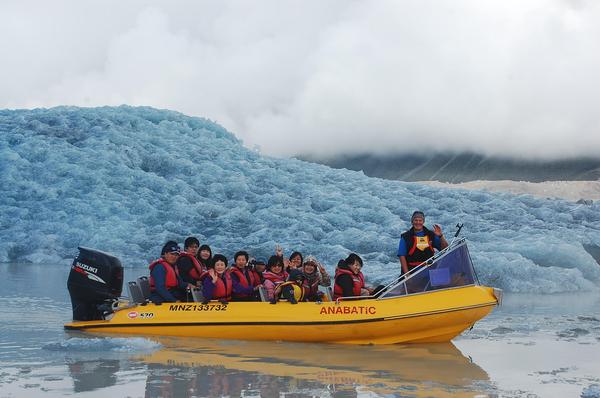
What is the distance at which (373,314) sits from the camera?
826 cm

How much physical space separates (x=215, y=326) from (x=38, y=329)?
233cm

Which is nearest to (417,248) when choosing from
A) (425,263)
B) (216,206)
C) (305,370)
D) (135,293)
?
(425,263)

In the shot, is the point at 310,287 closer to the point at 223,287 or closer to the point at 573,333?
the point at 223,287

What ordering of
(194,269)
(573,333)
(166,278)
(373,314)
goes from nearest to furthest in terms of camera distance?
(373,314) < (166,278) < (194,269) < (573,333)

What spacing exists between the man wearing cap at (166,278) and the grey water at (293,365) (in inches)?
23.6

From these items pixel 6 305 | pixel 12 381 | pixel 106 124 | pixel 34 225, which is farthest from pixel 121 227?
pixel 12 381

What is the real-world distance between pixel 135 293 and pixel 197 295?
786 millimetres

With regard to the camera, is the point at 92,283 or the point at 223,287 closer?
the point at 223,287

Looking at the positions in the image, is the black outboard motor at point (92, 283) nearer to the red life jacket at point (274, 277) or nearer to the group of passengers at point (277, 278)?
the group of passengers at point (277, 278)

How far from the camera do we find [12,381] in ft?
19.6

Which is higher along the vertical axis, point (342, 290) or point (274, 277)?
point (274, 277)

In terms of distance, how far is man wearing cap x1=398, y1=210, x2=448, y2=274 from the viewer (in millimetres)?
8719

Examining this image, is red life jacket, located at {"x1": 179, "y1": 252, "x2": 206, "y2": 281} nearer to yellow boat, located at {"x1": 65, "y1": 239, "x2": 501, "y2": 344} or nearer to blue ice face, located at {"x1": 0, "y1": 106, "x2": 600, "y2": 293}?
yellow boat, located at {"x1": 65, "y1": 239, "x2": 501, "y2": 344}

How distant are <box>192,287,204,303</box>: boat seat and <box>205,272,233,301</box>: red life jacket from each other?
30cm
